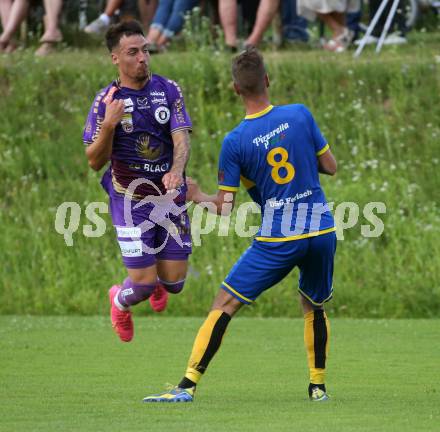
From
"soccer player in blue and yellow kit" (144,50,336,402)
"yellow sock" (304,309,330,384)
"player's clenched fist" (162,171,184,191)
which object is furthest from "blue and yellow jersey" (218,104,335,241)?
"yellow sock" (304,309,330,384)

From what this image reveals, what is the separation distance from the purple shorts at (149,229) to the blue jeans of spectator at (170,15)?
376 inches

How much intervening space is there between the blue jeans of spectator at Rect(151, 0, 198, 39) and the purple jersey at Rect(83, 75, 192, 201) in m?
9.69

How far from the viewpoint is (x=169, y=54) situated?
19.7 metres

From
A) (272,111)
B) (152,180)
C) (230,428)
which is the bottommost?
(230,428)

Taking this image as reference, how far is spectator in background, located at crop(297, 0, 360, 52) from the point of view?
60.7 feet

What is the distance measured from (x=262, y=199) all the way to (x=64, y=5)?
1336 cm

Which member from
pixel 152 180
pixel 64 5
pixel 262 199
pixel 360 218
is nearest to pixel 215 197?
pixel 262 199

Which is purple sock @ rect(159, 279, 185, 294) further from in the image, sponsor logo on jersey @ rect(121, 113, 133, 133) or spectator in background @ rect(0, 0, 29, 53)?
spectator in background @ rect(0, 0, 29, 53)

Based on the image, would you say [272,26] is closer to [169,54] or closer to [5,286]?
[169,54]

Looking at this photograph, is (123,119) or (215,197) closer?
(215,197)

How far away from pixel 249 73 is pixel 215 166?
393 inches

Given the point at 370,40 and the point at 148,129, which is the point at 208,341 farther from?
the point at 370,40

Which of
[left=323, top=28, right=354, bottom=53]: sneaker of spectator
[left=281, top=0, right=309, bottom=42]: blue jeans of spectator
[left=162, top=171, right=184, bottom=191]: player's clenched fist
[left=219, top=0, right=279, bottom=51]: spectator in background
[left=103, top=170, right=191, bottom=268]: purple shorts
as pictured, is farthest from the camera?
[left=281, top=0, right=309, bottom=42]: blue jeans of spectator

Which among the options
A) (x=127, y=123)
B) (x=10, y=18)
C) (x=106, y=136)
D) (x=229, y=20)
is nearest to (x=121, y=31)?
(x=127, y=123)
